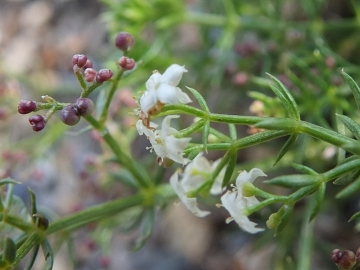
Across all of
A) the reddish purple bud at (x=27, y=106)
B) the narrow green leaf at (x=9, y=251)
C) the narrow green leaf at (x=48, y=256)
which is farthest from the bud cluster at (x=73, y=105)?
the narrow green leaf at (x=48, y=256)

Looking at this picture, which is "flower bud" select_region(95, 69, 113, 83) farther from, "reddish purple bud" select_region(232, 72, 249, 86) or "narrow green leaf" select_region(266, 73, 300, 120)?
"reddish purple bud" select_region(232, 72, 249, 86)

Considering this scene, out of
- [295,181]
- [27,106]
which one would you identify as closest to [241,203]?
[295,181]

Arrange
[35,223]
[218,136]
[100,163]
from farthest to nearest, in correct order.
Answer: [100,163] < [35,223] < [218,136]

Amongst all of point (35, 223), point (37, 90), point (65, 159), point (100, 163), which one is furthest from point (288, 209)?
point (65, 159)

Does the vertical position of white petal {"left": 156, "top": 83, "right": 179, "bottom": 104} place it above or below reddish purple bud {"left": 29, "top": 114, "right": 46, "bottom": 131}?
above

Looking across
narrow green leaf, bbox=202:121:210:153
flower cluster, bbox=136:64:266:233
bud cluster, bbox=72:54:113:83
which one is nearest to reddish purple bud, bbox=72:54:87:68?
bud cluster, bbox=72:54:113:83

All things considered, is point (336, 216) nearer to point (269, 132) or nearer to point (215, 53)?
point (215, 53)

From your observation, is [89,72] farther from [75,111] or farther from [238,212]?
[238,212]
